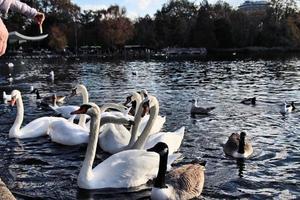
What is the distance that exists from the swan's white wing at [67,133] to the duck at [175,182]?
13.8ft

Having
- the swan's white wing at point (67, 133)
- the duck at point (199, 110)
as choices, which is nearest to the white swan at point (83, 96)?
the swan's white wing at point (67, 133)

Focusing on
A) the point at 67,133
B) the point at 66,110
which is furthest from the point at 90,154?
the point at 66,110

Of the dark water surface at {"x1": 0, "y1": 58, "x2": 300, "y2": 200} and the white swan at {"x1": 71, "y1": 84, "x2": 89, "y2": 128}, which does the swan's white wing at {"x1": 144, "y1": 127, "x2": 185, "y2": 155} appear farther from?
the white swan at {"x1": 71, "y1": 84, "x2": 89, "y2": 128}

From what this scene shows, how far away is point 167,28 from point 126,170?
118m

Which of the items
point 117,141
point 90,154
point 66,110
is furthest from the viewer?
point 66,110

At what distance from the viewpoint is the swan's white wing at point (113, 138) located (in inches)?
452

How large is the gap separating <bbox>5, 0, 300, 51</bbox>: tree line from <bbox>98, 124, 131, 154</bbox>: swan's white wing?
100m

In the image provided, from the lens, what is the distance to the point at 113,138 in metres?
11.6

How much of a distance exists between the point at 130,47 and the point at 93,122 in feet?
366

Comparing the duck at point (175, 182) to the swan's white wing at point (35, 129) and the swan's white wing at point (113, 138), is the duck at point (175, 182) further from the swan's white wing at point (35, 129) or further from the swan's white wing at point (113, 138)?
the swan's white wing at point (35, 129)

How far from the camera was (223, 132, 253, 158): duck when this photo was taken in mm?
11289

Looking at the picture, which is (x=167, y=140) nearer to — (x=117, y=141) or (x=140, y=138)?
(x=140, y=138)

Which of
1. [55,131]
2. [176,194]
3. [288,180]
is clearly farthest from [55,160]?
[288,180]

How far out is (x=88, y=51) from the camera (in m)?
111
